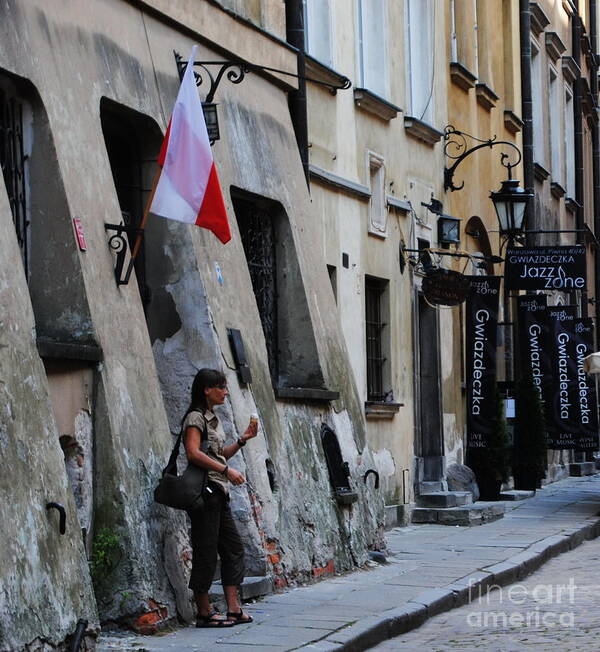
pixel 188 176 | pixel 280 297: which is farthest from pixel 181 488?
pixel 280 297

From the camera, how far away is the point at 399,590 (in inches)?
468

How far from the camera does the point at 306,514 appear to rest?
12469mm

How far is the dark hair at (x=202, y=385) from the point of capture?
10.0 m

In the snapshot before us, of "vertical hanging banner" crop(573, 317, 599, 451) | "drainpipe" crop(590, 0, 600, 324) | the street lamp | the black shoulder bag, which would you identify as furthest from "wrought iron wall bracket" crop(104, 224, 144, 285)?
"drainpipe" crop(590, 0, 600, 324)

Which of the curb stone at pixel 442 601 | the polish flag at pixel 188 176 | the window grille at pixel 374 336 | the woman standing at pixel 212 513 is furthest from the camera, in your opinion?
the window grille at pixel 374 336

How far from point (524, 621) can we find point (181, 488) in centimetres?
256

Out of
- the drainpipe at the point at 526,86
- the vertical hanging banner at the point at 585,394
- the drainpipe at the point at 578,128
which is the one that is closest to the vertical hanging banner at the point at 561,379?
the vertical hanging banner at the point at 585,394

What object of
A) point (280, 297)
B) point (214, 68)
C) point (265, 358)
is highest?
point (214, 68)

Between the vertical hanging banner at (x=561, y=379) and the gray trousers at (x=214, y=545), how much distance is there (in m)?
14.4

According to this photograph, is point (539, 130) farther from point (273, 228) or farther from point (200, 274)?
point (200, 274)

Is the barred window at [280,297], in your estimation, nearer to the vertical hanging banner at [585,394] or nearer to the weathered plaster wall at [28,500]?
the weathered plaster wall at [28,500]

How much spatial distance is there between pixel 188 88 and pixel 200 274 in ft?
5.24

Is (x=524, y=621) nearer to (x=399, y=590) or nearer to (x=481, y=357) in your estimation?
(x=399, y=590)

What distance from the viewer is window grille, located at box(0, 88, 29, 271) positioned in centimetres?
972
